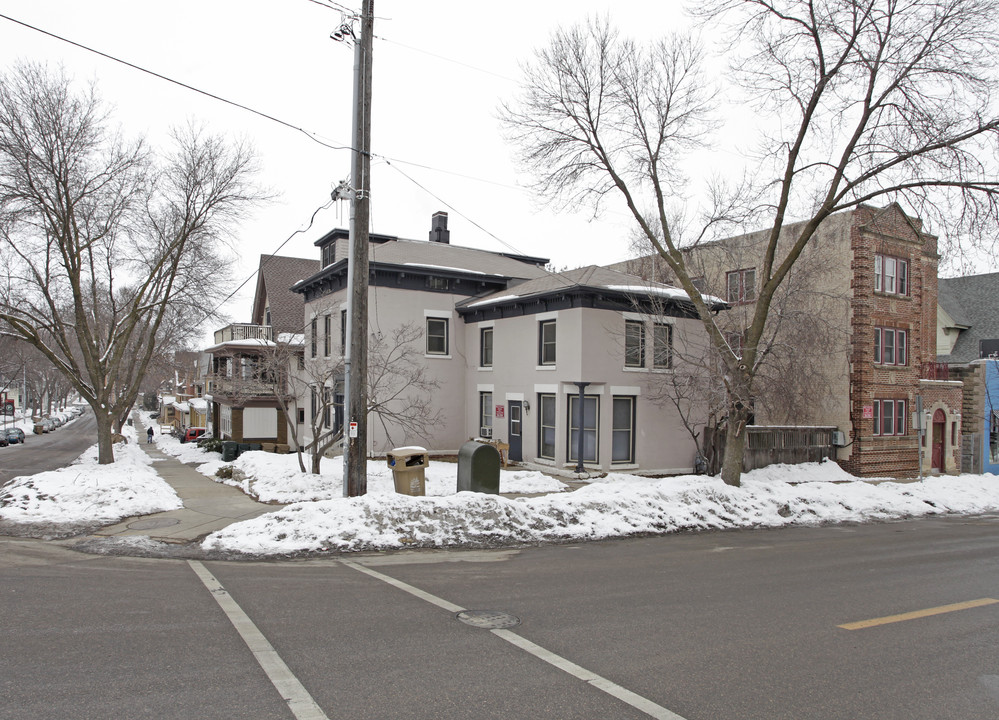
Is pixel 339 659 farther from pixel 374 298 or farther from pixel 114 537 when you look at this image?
pixel 374 298

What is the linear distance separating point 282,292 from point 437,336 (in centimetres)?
1548

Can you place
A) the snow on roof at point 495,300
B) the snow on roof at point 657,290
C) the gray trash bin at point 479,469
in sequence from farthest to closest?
1. the snow on roof at point 495,300
2. the snow on roof at point 657,290
3. the gray trash bin at point 479,469

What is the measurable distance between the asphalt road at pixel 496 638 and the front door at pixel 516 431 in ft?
41.6

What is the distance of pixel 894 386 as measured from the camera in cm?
2731

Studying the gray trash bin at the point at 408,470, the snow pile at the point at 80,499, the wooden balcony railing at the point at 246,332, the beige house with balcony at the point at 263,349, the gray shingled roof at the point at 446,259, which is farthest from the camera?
the wooden balcony railing at the point at 246,332

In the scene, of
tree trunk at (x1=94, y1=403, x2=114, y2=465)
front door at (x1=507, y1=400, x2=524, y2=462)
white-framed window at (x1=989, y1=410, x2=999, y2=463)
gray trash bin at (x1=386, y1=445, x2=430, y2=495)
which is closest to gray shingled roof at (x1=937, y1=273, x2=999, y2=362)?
white-framed window at (x1=989, y1=410, x2=999, y2=463)

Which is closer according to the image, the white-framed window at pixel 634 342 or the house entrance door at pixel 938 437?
the white-framed window at pixel 634 342

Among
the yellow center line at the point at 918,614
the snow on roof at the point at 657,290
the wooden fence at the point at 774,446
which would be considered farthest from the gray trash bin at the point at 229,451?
the yellow center line at the point at 918,614

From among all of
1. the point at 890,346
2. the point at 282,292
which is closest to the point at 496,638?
the point at 890,346

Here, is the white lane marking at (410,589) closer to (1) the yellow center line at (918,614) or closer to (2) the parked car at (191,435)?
(1) the yellow center line at (918,614)

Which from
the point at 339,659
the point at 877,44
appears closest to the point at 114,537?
the point at 339,659

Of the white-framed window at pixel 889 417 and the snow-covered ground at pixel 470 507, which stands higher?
the white-framed window at pixel 889 417

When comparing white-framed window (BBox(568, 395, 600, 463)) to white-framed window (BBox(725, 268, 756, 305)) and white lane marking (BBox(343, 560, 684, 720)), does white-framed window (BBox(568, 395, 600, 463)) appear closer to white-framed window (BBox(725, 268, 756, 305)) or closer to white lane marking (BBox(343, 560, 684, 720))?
white-framed window (BBox(725, 268, 756, 305))

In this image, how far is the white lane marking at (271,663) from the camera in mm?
4305
